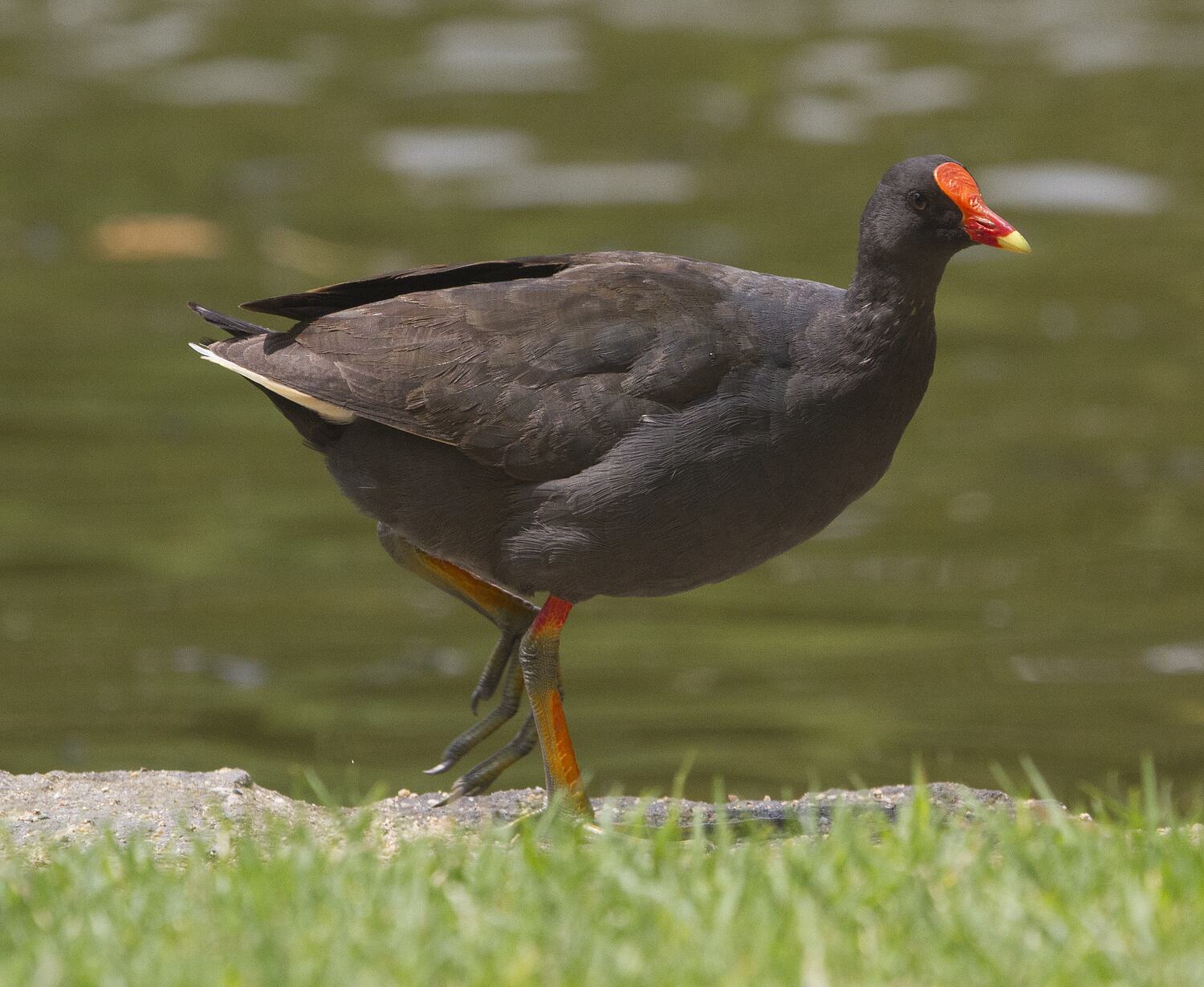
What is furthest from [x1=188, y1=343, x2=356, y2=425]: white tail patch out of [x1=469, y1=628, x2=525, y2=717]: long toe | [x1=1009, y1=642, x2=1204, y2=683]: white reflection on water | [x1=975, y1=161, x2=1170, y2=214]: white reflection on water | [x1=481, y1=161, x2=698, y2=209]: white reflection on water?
[x1=975, y1=161, x2=1170, y2=214]: white reflection on water

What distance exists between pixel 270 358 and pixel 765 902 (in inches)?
106

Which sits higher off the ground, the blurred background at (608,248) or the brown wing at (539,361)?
the brown wing at (539,361)

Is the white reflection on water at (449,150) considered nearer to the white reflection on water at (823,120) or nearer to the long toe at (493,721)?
the white reflection on water at (823,120)

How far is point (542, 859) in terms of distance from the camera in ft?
14.9

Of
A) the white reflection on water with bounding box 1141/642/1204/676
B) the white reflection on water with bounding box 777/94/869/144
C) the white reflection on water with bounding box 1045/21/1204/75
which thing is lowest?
the white reflection on water with bounding box 1141/642/1204/676

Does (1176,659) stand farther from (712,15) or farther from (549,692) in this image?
(712,15)

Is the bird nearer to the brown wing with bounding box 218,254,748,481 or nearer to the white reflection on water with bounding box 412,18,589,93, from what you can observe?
the brown wing with bounding box 218,254,748,481

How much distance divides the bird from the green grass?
1.27 m

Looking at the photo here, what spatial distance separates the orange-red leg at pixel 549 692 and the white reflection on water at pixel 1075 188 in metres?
12.5

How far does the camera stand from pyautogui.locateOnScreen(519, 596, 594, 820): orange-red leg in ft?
20.0

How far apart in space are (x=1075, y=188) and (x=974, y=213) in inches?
522

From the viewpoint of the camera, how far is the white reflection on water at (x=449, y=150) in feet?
63.9

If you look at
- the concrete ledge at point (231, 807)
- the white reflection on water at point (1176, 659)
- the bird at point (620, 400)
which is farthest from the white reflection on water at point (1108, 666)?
the bird at point (620, 400)

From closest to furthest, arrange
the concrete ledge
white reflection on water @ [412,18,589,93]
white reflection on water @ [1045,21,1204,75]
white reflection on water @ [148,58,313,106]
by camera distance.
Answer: the concrete ledge → white reflection on water @ [148,58,313,106] → white reflection on water @ [1045,21,1204,75] → white reflection on water @ [412,18,589,93]
